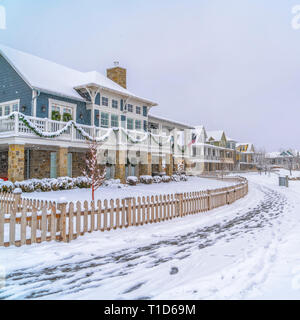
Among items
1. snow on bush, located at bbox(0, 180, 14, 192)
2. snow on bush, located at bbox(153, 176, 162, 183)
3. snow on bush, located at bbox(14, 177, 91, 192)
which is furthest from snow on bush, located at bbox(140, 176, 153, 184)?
snow on bush, located at bbox(0, 180, 14, 192)

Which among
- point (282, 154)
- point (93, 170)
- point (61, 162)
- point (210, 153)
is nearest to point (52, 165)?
point (61, 162)

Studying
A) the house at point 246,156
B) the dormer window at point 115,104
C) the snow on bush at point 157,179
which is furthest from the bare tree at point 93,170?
the house at point 246,156

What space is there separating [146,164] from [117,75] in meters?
10.8

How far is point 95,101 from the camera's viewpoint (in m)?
22.5

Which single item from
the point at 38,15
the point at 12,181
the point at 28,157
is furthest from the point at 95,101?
the point at 38,15

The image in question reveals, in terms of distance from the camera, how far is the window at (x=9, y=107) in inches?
779

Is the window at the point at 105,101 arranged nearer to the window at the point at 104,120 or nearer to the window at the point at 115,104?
the window at the point at 104,120

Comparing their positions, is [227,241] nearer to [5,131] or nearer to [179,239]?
[179,239]

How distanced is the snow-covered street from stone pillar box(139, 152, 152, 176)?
16.0 metres

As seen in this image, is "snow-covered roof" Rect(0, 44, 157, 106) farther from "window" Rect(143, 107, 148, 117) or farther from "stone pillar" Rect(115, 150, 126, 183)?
"stone pillar" Rect(115, 150, 126, 183)

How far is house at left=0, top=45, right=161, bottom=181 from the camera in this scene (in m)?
16.0

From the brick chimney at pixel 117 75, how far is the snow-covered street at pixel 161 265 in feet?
74.8

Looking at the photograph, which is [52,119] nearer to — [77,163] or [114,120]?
[77,163]
